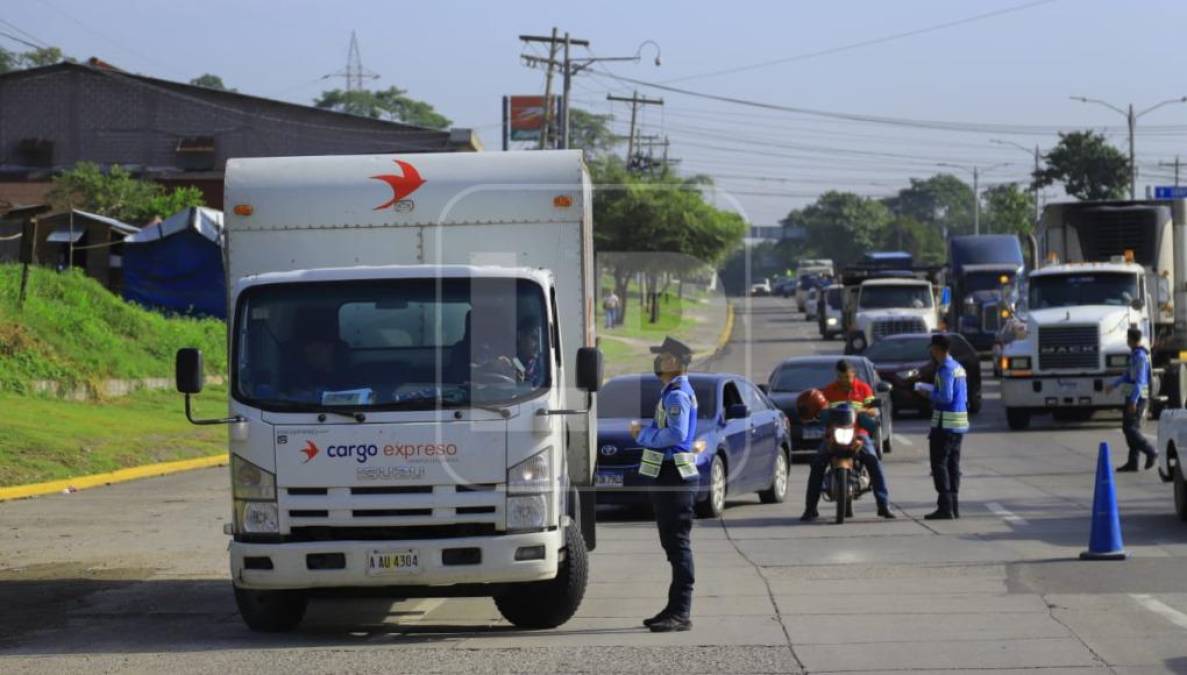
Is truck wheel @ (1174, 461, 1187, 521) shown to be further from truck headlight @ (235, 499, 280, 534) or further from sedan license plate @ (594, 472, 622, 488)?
truck headlight @ (235, 499, 280, 534)

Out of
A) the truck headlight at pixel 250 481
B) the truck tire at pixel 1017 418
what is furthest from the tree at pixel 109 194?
the truck headlight at pixel 250 481

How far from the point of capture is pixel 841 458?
17656 mm

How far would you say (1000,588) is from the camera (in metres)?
12.7

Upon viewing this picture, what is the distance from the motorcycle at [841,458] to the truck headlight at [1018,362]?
12713 mm

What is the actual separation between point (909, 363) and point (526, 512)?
79.0 feet

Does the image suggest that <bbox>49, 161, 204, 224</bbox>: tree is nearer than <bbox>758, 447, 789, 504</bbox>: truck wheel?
No

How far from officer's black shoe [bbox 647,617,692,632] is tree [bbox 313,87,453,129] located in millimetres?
137661

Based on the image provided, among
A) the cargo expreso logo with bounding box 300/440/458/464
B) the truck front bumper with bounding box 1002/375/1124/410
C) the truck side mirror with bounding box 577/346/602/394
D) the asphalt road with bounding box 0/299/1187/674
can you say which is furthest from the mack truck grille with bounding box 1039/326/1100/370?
the cargo expreso logo with bounding box 300/440/458/464

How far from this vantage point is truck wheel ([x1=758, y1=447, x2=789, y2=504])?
794 inches

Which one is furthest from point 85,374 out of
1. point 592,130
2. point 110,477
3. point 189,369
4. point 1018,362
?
point 592,130

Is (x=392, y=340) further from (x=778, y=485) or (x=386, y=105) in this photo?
(x=386, y=105)

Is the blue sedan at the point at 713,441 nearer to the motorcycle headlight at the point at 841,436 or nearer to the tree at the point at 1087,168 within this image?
the motorcycle headlight at the point at 841,436

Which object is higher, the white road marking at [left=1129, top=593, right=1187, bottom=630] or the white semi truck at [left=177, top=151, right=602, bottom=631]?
the white semi truck at [left=177, top=151, right=602, bottom=631]

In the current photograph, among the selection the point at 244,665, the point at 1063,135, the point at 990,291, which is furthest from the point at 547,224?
the point at 1063,135
